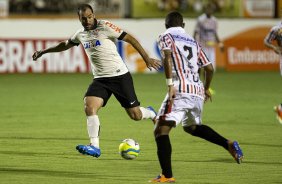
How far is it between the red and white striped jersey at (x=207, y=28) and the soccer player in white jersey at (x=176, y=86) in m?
15.7

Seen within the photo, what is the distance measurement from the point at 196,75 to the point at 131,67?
19.4 m

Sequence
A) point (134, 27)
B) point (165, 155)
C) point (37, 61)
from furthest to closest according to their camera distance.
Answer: point (134, 27) < point (37, 61) < point (165, 155)

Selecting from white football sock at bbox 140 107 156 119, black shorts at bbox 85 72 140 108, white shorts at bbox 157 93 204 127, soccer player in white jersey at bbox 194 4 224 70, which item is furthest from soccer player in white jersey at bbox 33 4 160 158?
soccer player in white jersey at bbox 194 4 224 70

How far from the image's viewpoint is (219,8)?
33781 millimetres

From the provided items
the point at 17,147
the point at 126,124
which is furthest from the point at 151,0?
the point at 17,147

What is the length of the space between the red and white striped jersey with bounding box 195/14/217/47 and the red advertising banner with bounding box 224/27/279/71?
475cm

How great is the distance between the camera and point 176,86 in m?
9.49

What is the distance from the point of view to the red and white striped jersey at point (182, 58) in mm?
9492

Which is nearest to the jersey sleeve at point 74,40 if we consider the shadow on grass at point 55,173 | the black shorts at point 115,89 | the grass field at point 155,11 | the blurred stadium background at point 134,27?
the black shorts at point 115,89

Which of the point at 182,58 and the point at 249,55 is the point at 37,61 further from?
the point at 182,58

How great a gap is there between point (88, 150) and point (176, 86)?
1725 mm

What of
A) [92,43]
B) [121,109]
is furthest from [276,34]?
[121,109]

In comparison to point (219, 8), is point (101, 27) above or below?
above

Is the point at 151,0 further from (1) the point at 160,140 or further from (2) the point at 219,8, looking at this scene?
(1) the point at 160,140
